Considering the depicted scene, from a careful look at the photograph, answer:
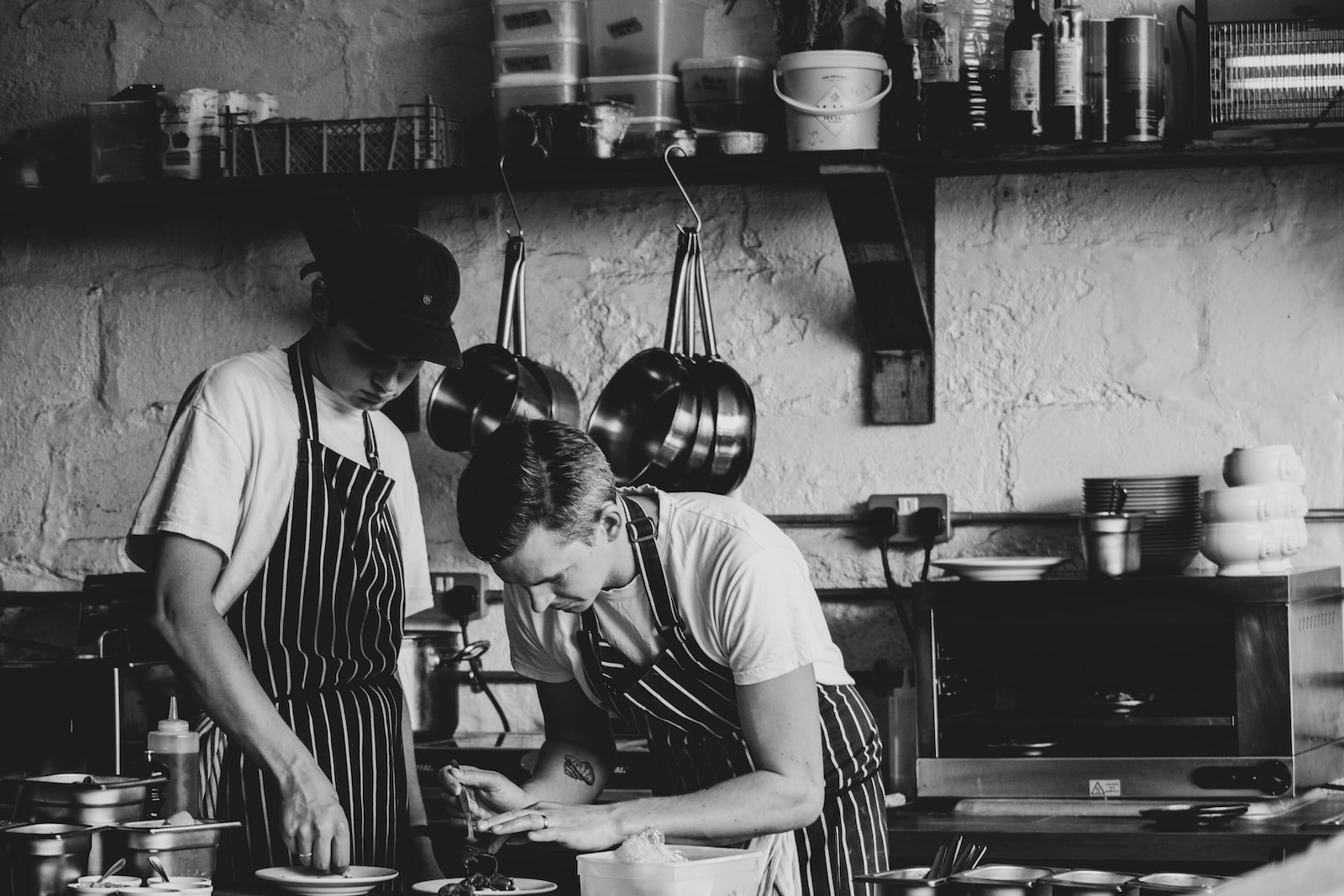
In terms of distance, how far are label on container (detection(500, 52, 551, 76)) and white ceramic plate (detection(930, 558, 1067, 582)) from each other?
4.59ft

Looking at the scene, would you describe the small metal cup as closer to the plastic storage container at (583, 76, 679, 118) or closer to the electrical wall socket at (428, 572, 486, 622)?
the plastic storage container at (583, 76, 679, 118)

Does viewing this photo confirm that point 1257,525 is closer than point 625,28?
Yes

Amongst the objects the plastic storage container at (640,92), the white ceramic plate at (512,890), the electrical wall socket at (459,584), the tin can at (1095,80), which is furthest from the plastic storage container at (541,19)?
the white ceramic plate at (512,890)

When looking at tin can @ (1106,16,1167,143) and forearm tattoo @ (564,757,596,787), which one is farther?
tin can @ (1106,16,1167,143)

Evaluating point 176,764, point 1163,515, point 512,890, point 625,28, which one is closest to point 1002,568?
point 1163,515

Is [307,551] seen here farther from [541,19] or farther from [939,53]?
[939,53]

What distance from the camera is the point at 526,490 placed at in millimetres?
2047

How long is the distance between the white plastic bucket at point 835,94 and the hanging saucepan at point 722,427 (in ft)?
1.26

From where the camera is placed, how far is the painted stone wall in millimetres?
3385

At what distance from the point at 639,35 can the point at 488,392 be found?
0.85 m

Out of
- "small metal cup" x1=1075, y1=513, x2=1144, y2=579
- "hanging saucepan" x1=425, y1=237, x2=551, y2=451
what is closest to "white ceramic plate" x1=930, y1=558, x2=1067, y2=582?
"small metal cup" x1=1075, y1=513, x2=1144, y2=579

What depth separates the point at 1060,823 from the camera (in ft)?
9.14

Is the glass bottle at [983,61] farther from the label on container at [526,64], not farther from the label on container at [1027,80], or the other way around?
the label on container at [526,64]

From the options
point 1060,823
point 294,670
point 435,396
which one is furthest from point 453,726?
point 1060,823
